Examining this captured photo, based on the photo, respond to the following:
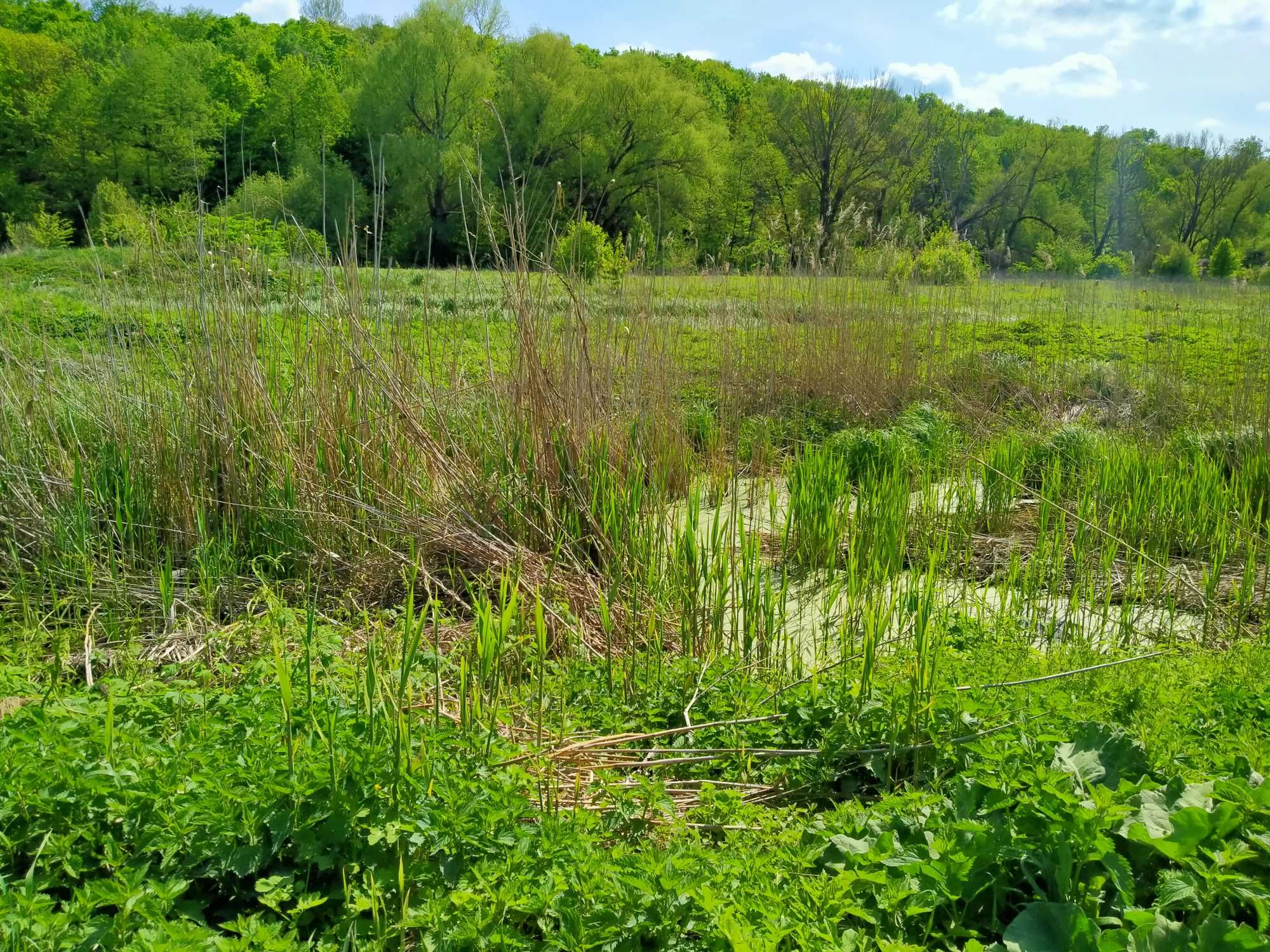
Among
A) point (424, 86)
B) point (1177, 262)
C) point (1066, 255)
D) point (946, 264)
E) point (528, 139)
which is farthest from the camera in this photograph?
point (1066, 255)

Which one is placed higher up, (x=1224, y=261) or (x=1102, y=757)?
(x=1224, y=261)

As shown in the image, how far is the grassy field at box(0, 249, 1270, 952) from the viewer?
147 centimetres

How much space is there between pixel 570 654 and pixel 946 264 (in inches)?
357

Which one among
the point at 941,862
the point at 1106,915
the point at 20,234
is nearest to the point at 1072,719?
the point at 1106,915

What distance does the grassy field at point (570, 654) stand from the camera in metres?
1.47

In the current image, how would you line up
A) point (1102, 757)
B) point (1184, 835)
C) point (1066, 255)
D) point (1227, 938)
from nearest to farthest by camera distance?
1. point (1227, 938)
2. point (1184, 835)
3. point (1102, 757)
4. point (1066, 255)

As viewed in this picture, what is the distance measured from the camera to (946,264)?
10.4 m

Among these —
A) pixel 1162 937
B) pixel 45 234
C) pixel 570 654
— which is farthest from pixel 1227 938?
pixel 45 234

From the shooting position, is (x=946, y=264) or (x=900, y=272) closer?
(x=900, y=272)

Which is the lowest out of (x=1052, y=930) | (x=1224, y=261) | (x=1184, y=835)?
(x=1052, y=930)

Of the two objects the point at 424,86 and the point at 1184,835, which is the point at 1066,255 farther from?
the point at 1184,835

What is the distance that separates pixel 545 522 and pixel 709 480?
1560mm

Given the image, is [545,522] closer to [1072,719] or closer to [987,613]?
[987,613]

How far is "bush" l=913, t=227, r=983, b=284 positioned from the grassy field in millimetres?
3777
